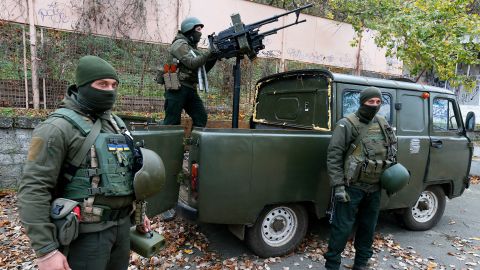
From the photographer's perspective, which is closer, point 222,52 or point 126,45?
point 222,52

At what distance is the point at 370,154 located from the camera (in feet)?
10.7

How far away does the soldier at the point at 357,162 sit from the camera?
3223 mm

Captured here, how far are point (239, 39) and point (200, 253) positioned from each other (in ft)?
8.31

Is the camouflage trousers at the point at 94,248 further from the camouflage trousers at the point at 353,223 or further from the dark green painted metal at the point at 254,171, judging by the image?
the camouflage trousers at the point at 353,223

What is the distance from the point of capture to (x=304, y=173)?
361cm

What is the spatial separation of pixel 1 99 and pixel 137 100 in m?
2.24

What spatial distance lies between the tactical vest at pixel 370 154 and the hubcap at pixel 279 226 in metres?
0.85

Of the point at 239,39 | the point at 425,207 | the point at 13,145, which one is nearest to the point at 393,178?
the point at 425,207

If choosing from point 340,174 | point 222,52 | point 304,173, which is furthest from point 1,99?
point 340,174

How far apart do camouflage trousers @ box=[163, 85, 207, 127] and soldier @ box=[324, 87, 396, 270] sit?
2.07 metres

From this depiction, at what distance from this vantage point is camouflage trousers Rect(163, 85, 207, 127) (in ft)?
14.5

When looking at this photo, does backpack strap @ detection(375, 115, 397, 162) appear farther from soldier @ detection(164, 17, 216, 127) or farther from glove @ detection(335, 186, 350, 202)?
soldier @ detection(164, 17, 216, 127)

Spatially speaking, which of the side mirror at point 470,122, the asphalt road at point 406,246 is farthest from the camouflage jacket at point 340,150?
the side mirror at point 470,122

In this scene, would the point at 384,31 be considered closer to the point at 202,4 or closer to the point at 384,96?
the point at 202,4
